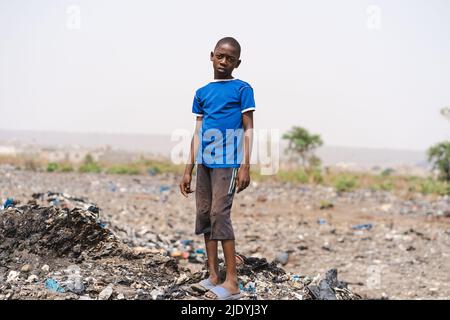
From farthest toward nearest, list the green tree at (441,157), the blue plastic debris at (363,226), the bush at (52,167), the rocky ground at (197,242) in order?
1. the green tree at (441,157)
2. the bush at (52,167)
3. the blue plastic debris at (363,226)
4. the rocky ground at (197,242)

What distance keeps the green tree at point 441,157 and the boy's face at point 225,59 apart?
1690 centimetres

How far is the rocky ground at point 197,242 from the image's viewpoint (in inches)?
135

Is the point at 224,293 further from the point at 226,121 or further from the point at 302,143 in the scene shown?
the point at 302,143

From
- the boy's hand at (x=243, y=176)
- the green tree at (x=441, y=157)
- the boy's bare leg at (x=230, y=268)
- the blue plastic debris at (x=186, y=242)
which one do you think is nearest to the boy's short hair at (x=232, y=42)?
the boy's hand at (x=243, y=176)

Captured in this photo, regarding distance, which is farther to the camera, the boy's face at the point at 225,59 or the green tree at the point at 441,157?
the green tree at the point at 441,157

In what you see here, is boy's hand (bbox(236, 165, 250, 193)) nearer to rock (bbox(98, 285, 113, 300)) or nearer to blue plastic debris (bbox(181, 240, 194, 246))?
rock (bbox(98, 285, 113, 300))

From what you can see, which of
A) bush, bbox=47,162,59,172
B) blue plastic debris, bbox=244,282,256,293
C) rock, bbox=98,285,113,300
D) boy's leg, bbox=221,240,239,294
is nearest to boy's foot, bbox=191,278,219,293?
boy's leg, bbox=221,240,239,294

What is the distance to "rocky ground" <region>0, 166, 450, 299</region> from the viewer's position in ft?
11.3

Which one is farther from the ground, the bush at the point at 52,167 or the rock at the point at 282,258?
the bush at the point at 52,167

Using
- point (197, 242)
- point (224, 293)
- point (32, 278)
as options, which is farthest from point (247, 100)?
point (197, 242)

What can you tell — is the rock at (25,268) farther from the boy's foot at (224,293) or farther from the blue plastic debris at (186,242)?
the blue plastic debris at (186,242)

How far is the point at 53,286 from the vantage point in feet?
10.4

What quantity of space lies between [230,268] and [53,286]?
41.1 inches
